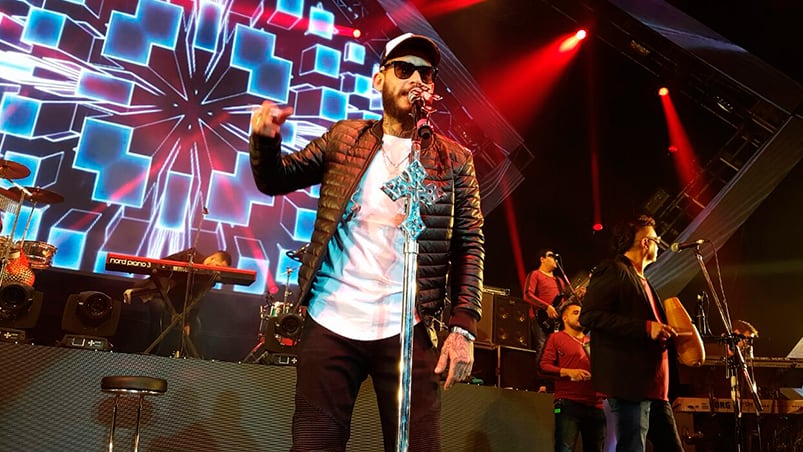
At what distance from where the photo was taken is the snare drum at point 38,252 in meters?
6.19

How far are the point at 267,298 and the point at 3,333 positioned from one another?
140 inches

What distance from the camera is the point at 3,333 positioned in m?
4.03

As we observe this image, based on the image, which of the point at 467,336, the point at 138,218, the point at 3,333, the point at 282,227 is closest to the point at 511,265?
the point at 282,227

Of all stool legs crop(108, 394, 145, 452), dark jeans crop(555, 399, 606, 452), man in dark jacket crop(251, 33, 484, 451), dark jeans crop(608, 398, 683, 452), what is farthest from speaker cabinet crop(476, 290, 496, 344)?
man in dark jacket crop(251, 33, 484, 451)

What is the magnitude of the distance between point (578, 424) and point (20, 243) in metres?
5.73

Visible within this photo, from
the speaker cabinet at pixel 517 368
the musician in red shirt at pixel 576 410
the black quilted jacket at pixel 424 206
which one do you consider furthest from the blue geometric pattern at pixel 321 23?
the black quilted jacket at pixel 424 206

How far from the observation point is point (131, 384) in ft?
9.91

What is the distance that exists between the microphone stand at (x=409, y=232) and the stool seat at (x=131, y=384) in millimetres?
2012

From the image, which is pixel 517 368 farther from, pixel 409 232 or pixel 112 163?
pixel 409 232

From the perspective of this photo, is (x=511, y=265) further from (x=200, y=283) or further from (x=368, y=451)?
(x=368, y=451)

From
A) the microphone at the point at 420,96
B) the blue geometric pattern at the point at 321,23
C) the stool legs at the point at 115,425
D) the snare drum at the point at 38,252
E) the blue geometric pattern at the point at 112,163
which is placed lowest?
the stool legs at the point at 115,425

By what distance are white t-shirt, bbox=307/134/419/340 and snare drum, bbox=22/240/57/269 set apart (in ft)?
18.5

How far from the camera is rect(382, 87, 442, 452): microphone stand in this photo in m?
1.46

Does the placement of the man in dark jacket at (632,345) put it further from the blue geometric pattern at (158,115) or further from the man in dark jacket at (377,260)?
the blue geometric pattern at (158,115)
